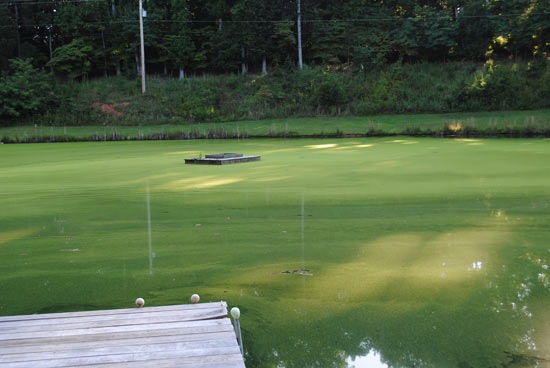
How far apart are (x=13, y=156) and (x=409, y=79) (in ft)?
A: 66.7

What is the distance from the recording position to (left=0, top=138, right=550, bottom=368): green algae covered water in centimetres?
284

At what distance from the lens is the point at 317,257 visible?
14.1 feet

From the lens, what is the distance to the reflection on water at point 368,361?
257 centimetres

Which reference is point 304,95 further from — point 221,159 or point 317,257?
point 317,257

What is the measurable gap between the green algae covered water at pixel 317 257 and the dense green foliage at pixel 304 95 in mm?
16270

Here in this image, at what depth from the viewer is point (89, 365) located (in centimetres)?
212

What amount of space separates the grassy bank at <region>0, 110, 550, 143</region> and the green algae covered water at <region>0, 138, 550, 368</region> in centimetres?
942

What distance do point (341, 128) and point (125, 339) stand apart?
63.2 feet

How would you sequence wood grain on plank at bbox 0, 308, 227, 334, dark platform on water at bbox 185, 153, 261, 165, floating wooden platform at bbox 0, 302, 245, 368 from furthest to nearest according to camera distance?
1. dark platform on water at bbox 185, 153, 261, 165
2. wood grain on plank at bbox 0, 308, 227, 334
3. floating wooden platform at bbox 0, 302, 245, 368

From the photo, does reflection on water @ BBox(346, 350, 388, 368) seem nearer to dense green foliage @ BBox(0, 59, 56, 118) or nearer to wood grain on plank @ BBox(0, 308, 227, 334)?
wood grain on plank @ BBox(0, 308, 227, 334)

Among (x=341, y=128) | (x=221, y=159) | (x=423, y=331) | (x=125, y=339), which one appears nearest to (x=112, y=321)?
(x=125, y=339)

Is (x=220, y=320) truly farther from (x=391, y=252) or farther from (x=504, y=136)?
(x=504, y=136)

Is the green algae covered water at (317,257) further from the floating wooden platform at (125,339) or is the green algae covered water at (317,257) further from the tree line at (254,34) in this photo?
the tree line at (254,34)

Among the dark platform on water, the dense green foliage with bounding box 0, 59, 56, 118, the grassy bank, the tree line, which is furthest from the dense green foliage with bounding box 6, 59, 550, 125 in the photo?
the dark platform on water
